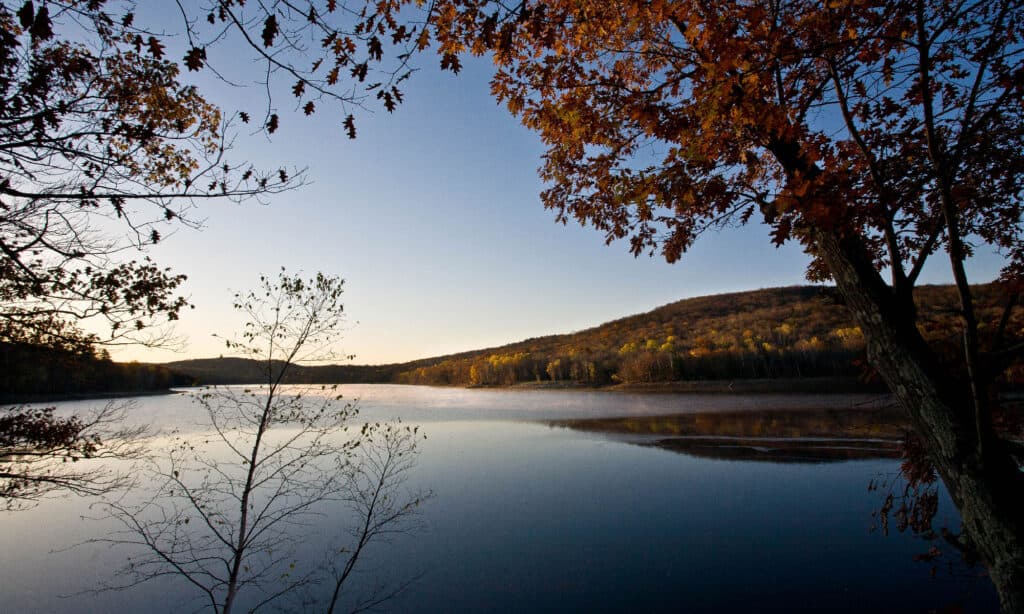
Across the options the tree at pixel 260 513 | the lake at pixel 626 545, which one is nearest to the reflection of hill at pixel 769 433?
the lake at pixel 626 545

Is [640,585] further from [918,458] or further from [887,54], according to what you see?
[887,54]

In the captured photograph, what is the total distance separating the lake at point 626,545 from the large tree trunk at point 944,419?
675 millimetres

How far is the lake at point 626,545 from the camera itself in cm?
773

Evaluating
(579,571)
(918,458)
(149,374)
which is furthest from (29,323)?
(149,374)

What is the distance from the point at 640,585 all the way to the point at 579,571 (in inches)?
44.0

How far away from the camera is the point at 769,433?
21688 millimetres

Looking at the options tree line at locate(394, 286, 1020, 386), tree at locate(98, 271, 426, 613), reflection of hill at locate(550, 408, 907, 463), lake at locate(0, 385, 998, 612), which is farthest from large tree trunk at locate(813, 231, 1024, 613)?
tree line at locate(394, 286, 1020, 386)

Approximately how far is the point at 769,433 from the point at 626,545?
50.3 ft

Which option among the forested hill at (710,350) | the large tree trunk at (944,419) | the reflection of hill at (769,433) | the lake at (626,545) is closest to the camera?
the large tree trunk at (944,419)

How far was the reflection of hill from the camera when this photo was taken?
16688 millimetres

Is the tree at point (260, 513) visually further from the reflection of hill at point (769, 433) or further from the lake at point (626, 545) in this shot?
the reflection of hill at point (769, 433)

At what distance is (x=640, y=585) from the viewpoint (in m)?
8.07

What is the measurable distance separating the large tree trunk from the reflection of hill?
1220 centimetres

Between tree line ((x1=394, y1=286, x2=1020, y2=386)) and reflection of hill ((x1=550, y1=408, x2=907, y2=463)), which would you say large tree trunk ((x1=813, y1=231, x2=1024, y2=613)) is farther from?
tree line ((x1=394, y1=286, x2=1020, y2=386))
